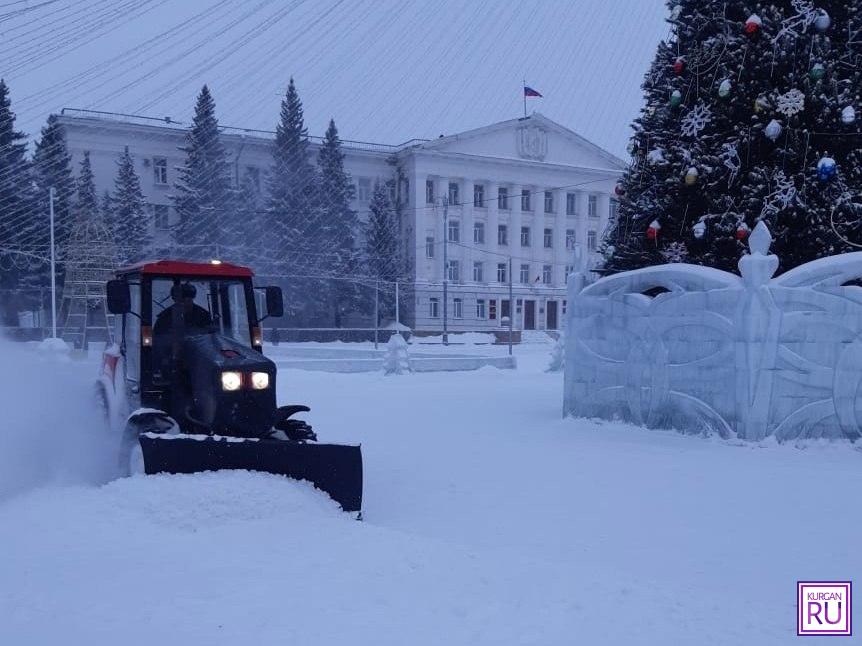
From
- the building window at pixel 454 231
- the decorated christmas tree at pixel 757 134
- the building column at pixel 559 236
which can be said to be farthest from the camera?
the building column at pixel 559 236

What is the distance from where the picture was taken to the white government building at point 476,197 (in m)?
53.1

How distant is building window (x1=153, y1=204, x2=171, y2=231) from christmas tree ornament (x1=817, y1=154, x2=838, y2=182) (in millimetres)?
49196

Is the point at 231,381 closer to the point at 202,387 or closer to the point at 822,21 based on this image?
the point at 202,387

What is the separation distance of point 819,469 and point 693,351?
7.75 feet

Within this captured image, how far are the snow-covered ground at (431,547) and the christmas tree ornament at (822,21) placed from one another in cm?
626

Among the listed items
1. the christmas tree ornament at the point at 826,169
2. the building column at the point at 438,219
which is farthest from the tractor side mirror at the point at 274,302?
the building column at the point at 438,219

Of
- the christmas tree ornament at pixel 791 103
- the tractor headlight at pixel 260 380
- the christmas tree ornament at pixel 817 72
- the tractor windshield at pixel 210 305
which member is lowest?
the tractor headlight at pixel 260 380

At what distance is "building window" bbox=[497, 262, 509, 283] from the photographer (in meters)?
62.1

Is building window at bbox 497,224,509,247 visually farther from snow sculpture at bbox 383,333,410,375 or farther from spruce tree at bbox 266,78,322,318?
snow sculpture at bbox 383,333,410,375

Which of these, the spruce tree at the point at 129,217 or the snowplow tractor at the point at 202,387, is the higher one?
the spruce tree at the point at 129,217

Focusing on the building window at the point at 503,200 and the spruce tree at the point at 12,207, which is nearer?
the spruce tree at the point at 12,207

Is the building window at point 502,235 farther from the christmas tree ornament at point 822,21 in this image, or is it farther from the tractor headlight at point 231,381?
the tractor headlight at point 231,381

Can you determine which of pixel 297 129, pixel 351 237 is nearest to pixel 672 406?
pixel 351 237

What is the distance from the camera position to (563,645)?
385 centimetres
